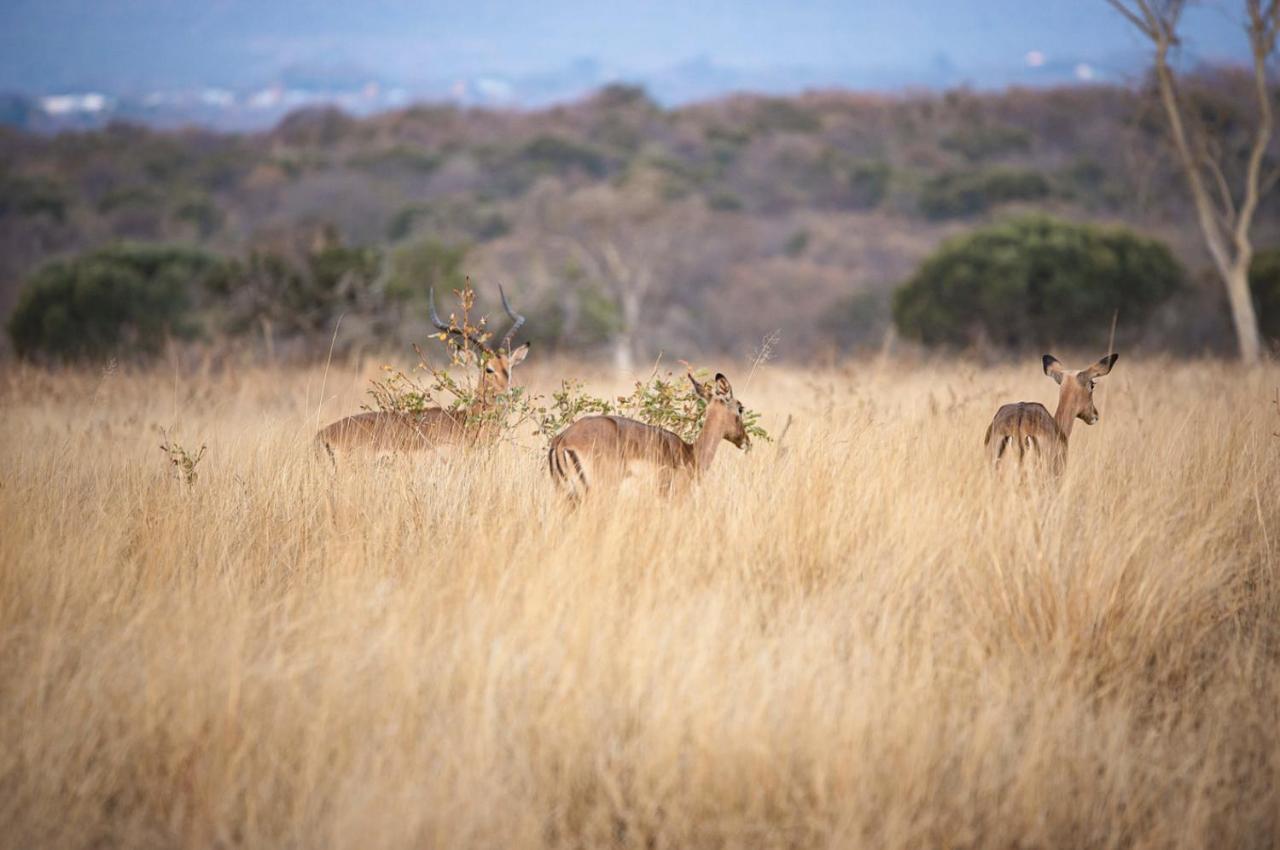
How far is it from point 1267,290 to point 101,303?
87.7 feet

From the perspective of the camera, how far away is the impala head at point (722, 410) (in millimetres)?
5625

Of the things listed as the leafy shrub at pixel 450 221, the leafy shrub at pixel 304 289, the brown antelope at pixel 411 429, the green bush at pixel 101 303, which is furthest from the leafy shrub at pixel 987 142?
the brown antelope at pixel 411 429

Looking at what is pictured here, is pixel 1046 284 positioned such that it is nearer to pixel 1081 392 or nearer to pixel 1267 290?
pixel 1267 290

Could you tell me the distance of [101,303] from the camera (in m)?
24.8

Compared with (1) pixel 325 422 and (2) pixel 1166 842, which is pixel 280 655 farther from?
(1) pixel 325 422

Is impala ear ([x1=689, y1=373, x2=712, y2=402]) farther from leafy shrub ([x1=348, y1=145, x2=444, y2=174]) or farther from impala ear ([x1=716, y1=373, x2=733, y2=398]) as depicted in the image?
leafy shrub ([x1=348, y1=145, x2=444, y2=174])

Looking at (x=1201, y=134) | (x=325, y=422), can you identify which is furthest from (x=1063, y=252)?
(x=325, y=422)

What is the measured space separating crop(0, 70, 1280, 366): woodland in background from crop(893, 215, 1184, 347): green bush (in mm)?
461

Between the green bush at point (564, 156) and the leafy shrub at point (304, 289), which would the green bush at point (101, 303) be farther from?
the green bush at point (564, 156)

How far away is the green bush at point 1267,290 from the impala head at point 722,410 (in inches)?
882

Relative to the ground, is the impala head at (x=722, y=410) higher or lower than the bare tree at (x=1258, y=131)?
lower

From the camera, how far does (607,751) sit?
312cm

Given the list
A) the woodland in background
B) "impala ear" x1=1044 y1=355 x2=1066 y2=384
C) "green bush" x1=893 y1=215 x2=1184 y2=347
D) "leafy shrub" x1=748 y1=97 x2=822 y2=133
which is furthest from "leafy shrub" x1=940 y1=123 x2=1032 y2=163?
"impala ear" x1=1044 y1=355 x2=1066 y2=384

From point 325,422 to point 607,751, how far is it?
5834 mm
